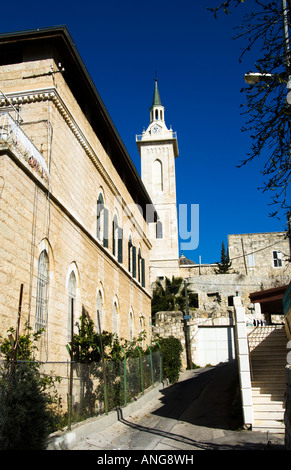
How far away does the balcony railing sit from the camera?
9148 mm

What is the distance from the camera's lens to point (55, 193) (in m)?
11.2

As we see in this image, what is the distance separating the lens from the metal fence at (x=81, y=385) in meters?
6.74

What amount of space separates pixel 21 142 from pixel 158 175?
40.5 meters

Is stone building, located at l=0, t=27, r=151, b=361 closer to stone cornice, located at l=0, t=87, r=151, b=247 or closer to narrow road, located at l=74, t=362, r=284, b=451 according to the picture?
stone cornice, located at l=0, t=87, r=151, b=247

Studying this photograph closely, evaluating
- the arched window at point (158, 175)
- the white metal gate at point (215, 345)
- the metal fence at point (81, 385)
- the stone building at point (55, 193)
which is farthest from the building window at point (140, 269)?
the arched window at point (158, 175)

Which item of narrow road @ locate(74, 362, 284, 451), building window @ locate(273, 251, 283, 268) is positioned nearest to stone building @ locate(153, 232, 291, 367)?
building window @ locate(273, 251, 283, 268)

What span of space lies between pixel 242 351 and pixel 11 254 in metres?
6.31

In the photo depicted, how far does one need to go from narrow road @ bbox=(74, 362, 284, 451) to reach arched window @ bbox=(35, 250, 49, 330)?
2.78 metres

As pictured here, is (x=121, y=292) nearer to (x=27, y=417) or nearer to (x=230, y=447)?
(x=230, y=447)

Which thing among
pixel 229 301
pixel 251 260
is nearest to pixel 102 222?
pixel 229 301

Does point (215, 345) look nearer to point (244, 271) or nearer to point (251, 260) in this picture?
point (244, 271)

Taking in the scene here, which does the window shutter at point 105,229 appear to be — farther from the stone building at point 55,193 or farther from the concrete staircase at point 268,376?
the concrete staircase at point 268,376

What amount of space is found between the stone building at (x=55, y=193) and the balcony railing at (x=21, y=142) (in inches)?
1.0

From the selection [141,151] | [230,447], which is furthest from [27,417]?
[141,151]
